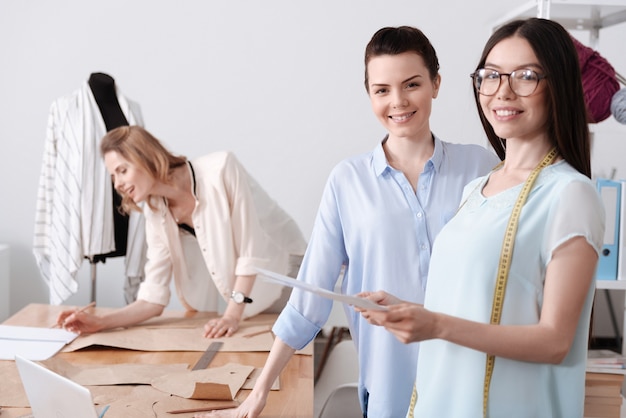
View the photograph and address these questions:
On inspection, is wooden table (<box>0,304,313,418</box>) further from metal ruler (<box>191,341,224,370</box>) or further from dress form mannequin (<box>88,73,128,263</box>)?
dress form mannequin (<box>88,73,128,263</box>)

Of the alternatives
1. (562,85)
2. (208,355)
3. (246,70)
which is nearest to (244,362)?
(208,355)

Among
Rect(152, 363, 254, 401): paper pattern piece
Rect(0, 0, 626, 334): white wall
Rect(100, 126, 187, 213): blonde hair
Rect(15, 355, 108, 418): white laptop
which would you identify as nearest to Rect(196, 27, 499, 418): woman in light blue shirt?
Rect(152, 363, 254, 401): paper pattern piece

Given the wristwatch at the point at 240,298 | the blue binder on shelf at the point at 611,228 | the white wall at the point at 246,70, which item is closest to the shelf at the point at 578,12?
the blue binder on shelf at the point at 611,228

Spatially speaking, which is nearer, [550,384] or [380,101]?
[550,384]

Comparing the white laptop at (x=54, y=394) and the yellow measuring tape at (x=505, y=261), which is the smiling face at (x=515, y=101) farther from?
the white laptop at (x=54, y=394)

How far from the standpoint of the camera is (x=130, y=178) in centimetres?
250

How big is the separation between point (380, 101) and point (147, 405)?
0.85 metres

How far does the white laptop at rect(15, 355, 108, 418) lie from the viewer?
4.17ft

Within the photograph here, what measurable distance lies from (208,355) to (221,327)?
8.7 inches

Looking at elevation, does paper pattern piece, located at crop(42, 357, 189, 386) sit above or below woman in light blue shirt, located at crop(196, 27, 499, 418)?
below

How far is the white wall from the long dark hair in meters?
3.00

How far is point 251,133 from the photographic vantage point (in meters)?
4.22

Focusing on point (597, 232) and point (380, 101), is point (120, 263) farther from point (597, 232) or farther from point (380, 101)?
point (597, 232)

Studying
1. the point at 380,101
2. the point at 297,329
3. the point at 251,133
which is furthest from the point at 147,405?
the point at 251,133
